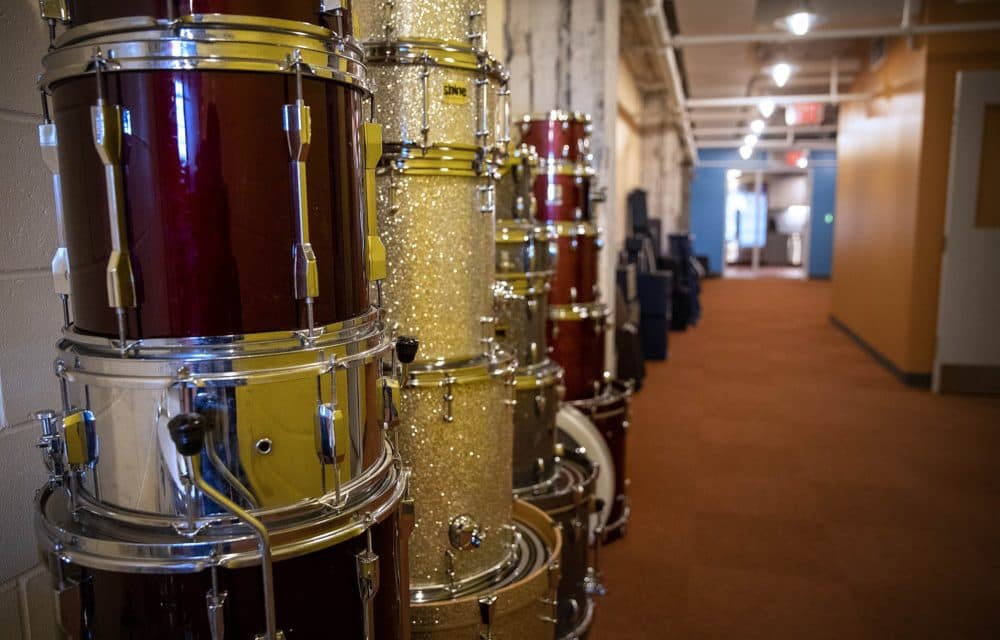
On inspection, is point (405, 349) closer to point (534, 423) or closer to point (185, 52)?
point (185, 52)

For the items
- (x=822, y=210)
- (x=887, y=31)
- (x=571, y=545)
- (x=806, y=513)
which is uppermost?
(x=887, y=31)

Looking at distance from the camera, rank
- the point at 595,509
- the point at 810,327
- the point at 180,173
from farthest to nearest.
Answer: the point at 810,327
the point at 595,509
the point at 180,173

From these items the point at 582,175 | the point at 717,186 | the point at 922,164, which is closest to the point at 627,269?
the point at 922,164

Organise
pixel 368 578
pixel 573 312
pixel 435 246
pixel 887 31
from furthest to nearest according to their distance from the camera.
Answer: pixel 887 31, pixel 573 312, pixel 435 246, pixel 368 578

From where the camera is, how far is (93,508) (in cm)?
111

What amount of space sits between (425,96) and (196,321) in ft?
2.71

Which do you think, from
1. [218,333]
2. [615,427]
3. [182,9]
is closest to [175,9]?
[182,9]

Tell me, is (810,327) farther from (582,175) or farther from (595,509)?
(595,509)

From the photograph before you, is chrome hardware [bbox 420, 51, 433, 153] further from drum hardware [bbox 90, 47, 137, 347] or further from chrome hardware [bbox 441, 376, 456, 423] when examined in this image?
drum hardware [bbox 90, 47, 137, 347]

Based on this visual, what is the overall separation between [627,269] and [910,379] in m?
2.74

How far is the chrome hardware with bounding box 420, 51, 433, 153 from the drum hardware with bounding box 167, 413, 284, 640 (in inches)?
34.3

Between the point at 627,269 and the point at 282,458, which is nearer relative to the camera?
the point at 282,458

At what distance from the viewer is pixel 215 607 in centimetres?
102

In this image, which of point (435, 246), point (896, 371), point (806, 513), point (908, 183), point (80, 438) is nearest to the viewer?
point (80, 438)
